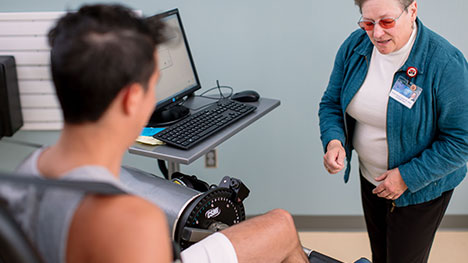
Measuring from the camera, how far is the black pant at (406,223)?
1.70 metres

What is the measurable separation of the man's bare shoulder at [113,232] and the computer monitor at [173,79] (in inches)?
44.3

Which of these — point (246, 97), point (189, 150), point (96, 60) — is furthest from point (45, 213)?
point (246, 97)

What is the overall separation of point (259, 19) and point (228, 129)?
771 millimetres

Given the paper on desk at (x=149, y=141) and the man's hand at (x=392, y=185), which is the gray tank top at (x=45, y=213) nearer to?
the paper on desk at (x=149, y=141)

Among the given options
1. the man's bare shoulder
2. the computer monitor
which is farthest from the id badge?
the man's bare shoulder

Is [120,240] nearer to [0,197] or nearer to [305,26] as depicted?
[0,197]

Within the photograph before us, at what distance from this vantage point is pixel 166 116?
1.90m

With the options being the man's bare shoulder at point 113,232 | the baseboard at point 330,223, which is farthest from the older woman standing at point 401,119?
the man's bare shoulder at point 113,232

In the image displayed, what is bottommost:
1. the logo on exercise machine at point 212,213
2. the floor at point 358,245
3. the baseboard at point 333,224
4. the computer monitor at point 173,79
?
the floor at point 358,245

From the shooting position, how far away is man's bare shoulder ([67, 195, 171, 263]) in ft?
2.41

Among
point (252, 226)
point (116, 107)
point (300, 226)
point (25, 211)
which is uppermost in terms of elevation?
point (116, 107)

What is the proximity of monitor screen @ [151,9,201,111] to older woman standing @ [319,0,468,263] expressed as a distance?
0.60 m

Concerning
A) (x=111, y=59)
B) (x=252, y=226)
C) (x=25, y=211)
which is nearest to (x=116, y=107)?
(x=111, y=59)

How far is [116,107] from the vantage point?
0.82 metres
